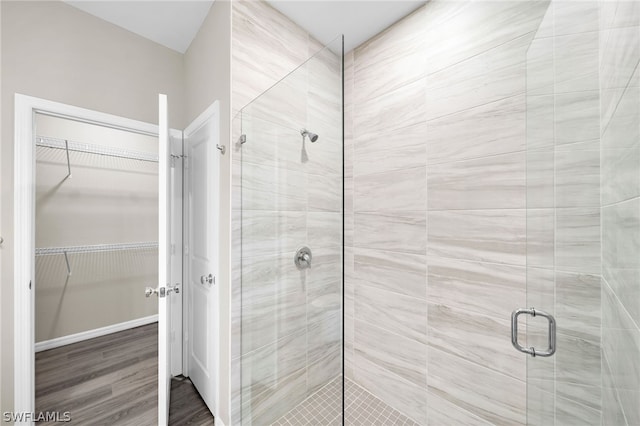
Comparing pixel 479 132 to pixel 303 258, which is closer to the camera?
pixel 303 258

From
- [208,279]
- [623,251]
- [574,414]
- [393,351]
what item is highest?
[623,251]

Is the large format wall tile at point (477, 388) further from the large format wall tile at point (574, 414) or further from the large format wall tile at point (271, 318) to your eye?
the large format wall tile at point (271, 318)

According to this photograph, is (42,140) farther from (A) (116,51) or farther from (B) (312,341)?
(B) (312,341)

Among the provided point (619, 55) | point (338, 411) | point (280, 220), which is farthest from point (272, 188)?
point (619, 55)

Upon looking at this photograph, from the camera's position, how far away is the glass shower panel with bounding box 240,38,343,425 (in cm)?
92

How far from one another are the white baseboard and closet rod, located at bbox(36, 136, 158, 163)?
1.82 m

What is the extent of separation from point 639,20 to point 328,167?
75 cm

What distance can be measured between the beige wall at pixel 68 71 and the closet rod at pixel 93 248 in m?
1.27

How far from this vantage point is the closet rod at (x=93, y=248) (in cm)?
244

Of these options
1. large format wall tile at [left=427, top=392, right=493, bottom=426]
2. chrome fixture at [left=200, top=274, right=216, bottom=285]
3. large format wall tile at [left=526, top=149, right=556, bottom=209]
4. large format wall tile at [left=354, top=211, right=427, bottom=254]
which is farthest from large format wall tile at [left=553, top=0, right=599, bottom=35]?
chrome fixture at [left=200, top=274, right=216, bottom=285]

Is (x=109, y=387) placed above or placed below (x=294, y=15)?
below

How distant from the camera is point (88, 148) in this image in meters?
2.45

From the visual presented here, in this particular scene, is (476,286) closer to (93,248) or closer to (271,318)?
(271,318)

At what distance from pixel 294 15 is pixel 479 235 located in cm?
175
